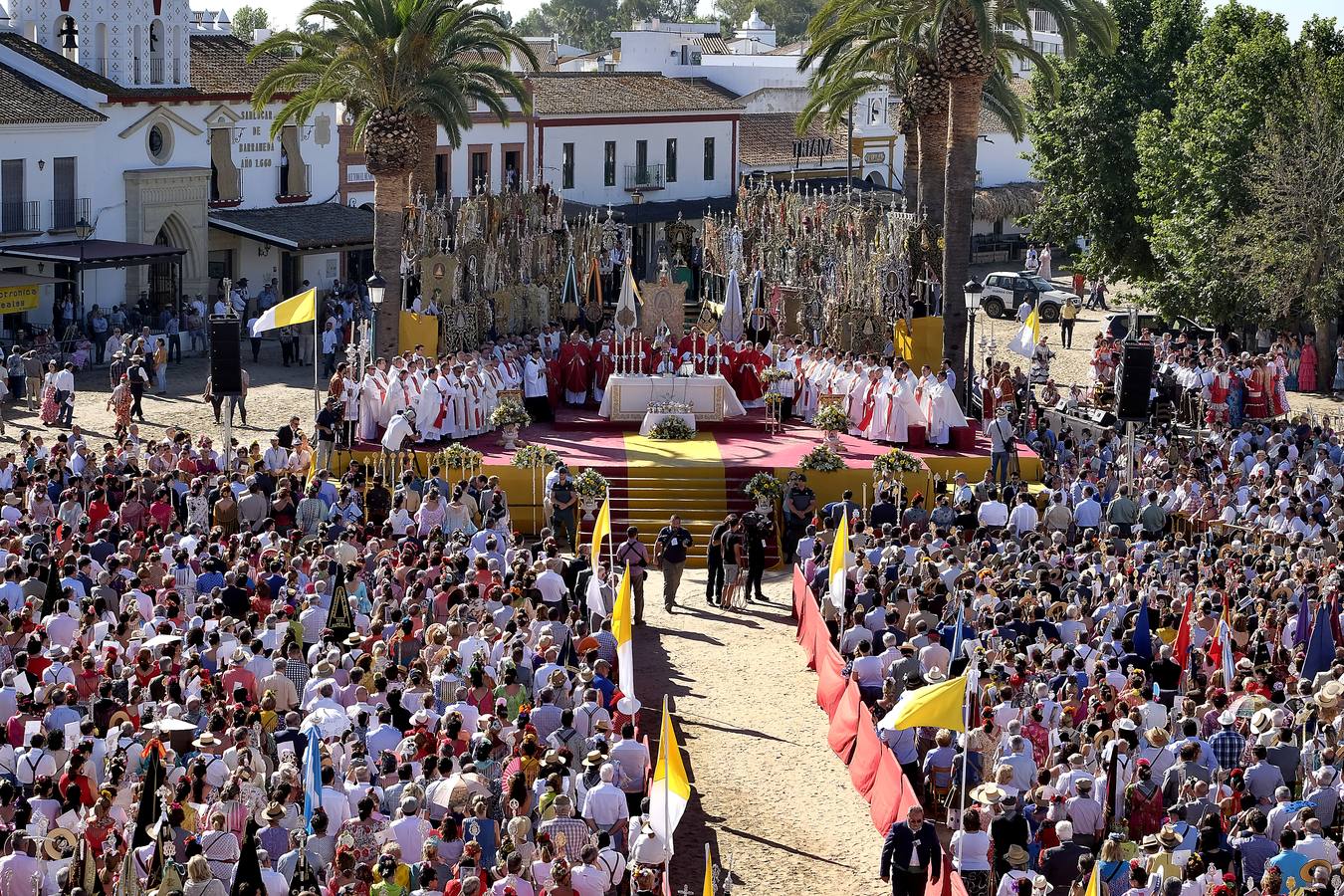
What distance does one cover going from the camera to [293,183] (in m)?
53.8

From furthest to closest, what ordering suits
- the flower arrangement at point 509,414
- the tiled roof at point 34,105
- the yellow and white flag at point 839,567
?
the tiled roof at point 34,105 → the flower arrangement at point 509,414 → the yellow and white flag at point 839,567

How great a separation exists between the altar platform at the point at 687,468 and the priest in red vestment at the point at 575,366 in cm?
223

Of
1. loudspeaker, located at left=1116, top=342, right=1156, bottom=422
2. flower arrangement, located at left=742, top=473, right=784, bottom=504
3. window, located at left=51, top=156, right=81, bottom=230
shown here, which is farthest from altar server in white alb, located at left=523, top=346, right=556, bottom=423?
window, located at left=51, top=156, right=81, bottom=230

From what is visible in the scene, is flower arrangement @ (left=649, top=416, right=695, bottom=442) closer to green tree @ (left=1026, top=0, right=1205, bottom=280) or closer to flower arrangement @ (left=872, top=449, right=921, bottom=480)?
flower arrangement @ (left=872, top=449, right=921, bottom=480)

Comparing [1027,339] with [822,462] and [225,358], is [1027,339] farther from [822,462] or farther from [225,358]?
[225,358]

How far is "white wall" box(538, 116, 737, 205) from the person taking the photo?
63.3 m

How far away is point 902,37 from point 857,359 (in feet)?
22.3

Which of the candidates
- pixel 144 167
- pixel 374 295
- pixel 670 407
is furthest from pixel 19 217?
pixel 670 407

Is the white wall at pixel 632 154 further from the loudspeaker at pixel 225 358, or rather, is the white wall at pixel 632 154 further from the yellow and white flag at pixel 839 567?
the yellow and white flag at pixel 839 567

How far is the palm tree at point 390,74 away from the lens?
→ 35.7m

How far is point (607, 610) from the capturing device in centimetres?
2167

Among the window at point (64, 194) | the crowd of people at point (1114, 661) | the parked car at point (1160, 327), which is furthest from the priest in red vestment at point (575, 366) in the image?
the window at point (64, 194)

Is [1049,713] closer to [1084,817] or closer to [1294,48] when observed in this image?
[1084,817]

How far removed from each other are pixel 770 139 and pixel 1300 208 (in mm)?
33330
